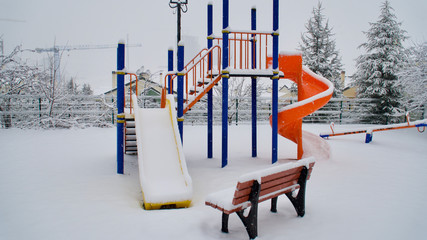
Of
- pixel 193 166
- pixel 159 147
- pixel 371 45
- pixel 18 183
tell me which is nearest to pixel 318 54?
pixel 371 45

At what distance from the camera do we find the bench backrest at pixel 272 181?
3.07 m

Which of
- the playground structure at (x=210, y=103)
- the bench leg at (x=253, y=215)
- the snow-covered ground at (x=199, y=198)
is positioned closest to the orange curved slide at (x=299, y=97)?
the playground structure at (x=210, y=103)

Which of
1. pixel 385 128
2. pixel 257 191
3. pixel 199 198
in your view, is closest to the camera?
pixel 257 191

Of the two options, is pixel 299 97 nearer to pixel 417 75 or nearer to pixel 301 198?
pixel 301 198

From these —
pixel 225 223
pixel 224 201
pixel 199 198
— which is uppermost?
pixel 224 201

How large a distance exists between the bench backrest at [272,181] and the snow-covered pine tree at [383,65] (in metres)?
14.4

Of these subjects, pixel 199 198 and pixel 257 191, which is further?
pixel 199 198

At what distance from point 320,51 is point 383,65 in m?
4.23

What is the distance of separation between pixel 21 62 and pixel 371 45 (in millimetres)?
17880

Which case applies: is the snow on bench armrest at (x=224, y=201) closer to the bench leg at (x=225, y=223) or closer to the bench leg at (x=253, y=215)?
the bench leg at (x=253, y=215)

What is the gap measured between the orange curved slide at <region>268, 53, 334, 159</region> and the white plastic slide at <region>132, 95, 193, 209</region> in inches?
102

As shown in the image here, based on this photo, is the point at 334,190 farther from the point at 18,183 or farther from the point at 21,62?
the point at 21,62

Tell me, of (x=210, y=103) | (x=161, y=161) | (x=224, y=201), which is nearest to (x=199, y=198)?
(x=161, y=161)

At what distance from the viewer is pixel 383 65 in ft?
52.6
